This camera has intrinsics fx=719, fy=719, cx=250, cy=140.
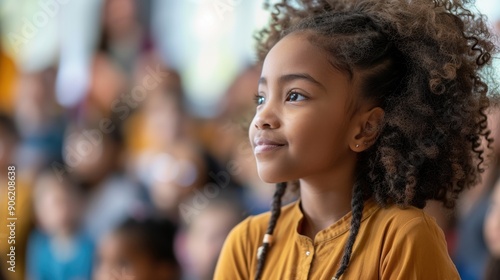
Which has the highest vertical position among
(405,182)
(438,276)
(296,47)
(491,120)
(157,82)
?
(157,82)

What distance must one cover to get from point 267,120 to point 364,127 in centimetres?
16

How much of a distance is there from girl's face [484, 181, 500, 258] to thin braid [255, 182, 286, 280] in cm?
66

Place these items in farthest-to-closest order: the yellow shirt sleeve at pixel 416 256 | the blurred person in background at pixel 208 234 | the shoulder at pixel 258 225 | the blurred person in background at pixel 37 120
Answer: the blurred person in background at pixel 37 120 < the blurred person in background at pixel 208 234 < the shoulder at pixel 258 225 < the yellow shirt sleeve at pixel 416 256

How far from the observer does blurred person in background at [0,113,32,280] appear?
2.21 metres

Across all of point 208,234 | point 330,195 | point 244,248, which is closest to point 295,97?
point 330,195

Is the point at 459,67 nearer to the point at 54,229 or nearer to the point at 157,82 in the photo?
the point at 157,82

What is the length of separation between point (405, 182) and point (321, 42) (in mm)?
248

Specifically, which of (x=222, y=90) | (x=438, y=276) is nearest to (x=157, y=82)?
(x=222, y=90)

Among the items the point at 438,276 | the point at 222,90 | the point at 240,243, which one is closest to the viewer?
the point at 438,276

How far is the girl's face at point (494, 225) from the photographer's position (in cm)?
165

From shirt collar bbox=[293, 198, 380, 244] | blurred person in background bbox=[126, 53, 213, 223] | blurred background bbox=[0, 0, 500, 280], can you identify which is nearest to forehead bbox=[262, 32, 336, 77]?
shirt collar bbox=[293, 198, 380, 244]

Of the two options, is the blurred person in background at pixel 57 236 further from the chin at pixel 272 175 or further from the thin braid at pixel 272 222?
the chin at pixel 272 175

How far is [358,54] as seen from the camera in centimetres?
109

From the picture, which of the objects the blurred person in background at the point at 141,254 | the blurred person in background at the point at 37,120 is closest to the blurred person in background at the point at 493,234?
the blurred person in background at the point at 141,254
